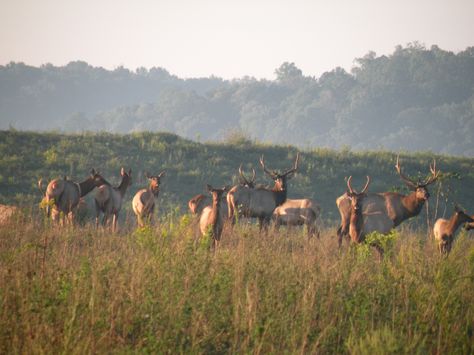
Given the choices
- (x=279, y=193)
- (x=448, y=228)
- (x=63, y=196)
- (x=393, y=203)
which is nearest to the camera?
(x=448, y=228)

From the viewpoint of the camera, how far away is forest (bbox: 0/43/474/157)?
10250 cm

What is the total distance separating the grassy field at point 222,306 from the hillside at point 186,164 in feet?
58.3

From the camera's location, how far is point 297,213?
19172mm

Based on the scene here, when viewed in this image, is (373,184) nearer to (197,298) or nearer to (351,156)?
(351,156)

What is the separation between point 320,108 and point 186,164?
78.5 meters

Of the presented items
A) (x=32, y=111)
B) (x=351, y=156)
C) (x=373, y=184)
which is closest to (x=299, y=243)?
(x=373, y=184)

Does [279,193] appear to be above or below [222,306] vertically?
above

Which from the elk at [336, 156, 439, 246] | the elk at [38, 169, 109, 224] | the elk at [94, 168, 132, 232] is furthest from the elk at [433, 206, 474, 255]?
the elk at [38, 169, 109, 224]

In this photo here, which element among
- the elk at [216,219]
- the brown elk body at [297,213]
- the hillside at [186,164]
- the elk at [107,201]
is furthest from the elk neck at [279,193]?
the hillside at [186,164]

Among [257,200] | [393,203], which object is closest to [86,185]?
[257,200]

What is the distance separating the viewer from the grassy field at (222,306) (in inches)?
287

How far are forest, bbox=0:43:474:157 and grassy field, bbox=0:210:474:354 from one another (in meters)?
82.0

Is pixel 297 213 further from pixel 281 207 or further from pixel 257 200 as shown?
pixel 257 200

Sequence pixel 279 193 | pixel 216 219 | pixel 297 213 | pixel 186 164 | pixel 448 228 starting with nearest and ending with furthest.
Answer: pixel 216 219
pixel 448 228
pixel 297 213
pixel 279 193
pixel 186 164
